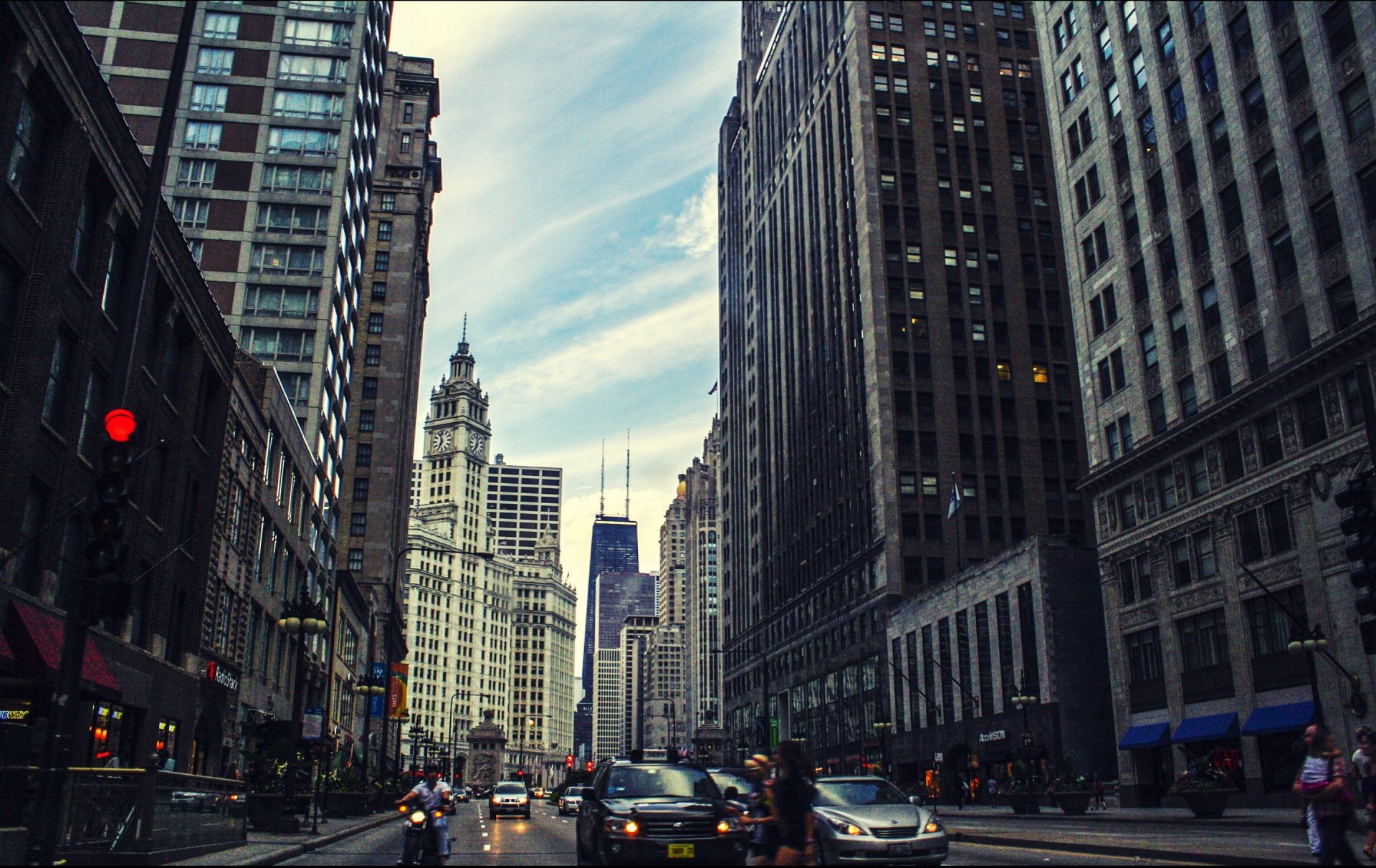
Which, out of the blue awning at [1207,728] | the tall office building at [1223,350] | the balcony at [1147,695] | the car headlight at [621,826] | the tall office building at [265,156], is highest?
the tall office building at [265,156]

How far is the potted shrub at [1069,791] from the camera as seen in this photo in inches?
1588

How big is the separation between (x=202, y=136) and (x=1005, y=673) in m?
63.1

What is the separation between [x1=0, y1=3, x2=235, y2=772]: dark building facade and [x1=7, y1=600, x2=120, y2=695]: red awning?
59 millimetres

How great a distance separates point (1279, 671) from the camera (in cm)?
4100

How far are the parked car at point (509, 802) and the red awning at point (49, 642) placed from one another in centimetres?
A: 2202

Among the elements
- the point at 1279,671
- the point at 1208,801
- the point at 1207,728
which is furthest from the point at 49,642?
the point at 1207,728

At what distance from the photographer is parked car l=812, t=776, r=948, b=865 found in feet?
51.4

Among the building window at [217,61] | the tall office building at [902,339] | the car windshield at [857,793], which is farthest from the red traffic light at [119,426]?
the building window at [217,61]

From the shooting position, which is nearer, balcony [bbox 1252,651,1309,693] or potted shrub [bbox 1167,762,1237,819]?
potted shrub [bbox 1167,762,1237,819]

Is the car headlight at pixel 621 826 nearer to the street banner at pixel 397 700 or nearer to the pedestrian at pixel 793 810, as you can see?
the pedestrian at pixel 793 810

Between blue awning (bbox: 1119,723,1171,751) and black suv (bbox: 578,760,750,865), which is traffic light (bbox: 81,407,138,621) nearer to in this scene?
black suv (bbox: 578,760,750,865)

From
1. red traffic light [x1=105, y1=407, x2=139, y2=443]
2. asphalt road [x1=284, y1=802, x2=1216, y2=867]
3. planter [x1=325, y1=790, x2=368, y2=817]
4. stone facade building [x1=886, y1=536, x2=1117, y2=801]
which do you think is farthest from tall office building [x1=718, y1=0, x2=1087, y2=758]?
red traffic light [x1=105, y1=407, x2=139, y2=443]

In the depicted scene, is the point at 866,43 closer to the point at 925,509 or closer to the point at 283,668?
the point at 925,509

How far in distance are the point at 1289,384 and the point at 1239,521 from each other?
20.3 ft
